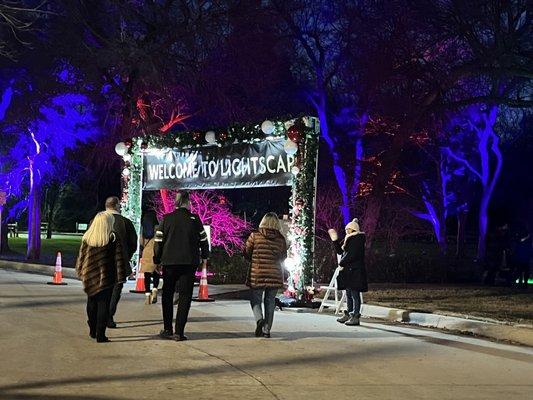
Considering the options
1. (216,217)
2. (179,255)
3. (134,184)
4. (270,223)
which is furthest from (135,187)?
(179,255)

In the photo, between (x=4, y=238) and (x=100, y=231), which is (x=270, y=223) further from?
(x=4, y=238)

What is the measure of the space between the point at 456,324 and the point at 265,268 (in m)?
4.29

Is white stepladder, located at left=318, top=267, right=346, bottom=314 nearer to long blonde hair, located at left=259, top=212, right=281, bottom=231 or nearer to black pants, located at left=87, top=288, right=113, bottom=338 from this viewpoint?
long blonde hair, located at left=259, top=212, right=281, bottom=231

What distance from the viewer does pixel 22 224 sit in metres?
83.9

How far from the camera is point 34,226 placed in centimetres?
2859

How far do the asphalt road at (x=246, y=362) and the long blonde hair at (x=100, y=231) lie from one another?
1342mm

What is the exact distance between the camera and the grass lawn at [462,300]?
13.5 m

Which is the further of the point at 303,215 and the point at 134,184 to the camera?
the point at 134,184

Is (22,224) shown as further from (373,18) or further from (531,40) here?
(531,40)

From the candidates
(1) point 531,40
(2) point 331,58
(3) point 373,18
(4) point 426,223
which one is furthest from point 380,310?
(4) point 426,223

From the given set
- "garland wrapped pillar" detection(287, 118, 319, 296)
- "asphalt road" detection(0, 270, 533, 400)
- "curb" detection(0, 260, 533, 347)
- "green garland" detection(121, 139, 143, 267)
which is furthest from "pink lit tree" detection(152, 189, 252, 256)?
"asphalt road" detection(0, 270, 533, 400)

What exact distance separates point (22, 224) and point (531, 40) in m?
77.8

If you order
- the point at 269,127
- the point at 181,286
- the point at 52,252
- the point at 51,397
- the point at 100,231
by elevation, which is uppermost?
the point at 269,127

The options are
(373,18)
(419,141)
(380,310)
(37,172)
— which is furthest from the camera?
(419,141)
